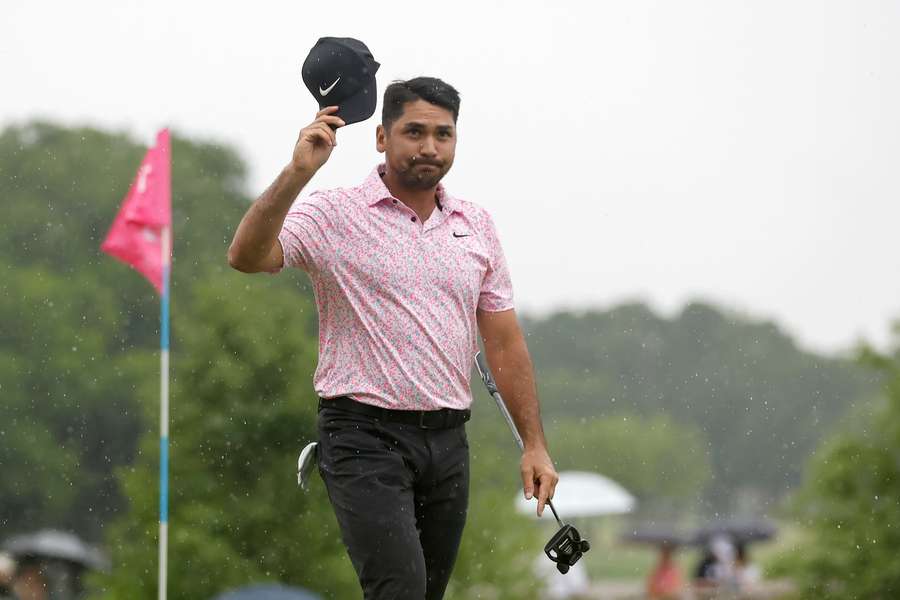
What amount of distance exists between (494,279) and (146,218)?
332 inches

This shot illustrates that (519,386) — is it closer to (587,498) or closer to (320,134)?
(320,134)

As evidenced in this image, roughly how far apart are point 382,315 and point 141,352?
143 ft

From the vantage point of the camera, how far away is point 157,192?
12938mm

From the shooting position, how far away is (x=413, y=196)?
4781 millimetres

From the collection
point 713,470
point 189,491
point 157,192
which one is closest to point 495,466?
point 189,491

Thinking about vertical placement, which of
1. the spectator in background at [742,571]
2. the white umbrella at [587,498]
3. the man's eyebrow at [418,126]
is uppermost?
the white umbrella at [587,498]

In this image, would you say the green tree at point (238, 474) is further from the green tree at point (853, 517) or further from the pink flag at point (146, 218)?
the green tree at point (853, 517)

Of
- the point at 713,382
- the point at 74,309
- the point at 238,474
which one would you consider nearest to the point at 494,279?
the point at 238,474

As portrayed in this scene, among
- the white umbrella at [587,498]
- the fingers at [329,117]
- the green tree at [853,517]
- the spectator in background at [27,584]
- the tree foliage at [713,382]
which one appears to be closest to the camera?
the fingers at [329,117]

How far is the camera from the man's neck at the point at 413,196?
4770mm

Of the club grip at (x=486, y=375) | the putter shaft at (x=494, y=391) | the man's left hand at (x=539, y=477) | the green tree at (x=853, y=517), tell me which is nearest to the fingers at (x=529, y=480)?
the man's left hand at (x=539, y=477)

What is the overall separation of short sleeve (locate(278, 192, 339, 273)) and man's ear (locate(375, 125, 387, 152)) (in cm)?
27

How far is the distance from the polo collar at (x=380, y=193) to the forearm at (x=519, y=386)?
0.43 metres

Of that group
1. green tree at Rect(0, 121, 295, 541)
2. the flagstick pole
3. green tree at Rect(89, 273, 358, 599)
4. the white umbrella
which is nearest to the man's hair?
the flagstick pole
